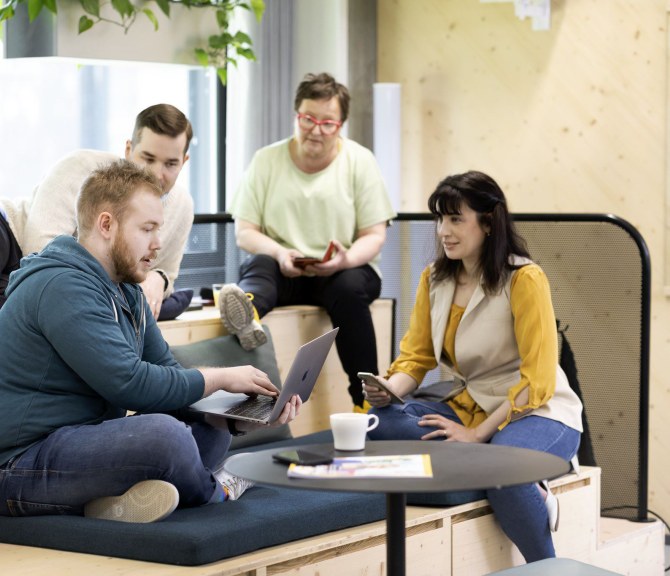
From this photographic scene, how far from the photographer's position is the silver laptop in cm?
244

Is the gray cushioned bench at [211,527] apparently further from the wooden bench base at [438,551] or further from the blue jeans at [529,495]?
the blue jeans at [529,495]

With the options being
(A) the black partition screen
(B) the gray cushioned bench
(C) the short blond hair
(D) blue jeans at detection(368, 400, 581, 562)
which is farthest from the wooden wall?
(C) the short blond hair

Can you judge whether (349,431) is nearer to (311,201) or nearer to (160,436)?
(160,436)

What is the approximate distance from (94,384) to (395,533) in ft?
2.45

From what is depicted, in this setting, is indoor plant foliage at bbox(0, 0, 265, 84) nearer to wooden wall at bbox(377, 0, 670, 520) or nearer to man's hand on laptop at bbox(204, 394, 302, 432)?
wooden wall at bbox(377, 0, 670, 520)

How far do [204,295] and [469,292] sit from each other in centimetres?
126

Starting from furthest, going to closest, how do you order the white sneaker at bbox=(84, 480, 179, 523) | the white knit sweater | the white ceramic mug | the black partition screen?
the black partition screen
the white knit sweater
the white sneaker at bbox=(84, 480, 179, 523)
the white ceramic mug

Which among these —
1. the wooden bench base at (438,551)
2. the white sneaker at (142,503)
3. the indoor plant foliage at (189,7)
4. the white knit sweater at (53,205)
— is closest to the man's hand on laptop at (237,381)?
the white sneaker at (142,503)

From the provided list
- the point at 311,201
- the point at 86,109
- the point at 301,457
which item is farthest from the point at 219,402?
the point at 86,109

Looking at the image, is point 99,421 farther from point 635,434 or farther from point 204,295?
point 635,434

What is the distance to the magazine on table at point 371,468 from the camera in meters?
1.81

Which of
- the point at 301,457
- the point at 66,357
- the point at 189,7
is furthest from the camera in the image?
the point at 189,7

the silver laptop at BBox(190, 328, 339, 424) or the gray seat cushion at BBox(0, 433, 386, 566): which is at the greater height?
the silver laptop at BBox(190, 328, 339, 424)

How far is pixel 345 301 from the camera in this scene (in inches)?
151
